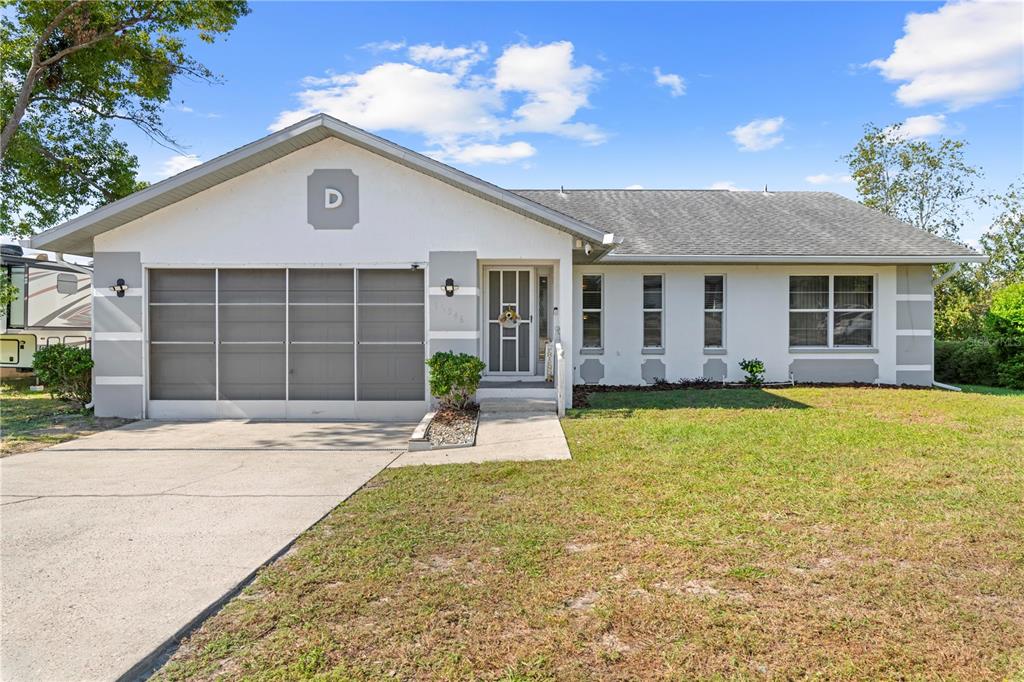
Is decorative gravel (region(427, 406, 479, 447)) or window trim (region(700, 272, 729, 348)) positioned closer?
decorative gravel (region(427, 406, 479, 447))

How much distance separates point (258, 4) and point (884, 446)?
17699 mm

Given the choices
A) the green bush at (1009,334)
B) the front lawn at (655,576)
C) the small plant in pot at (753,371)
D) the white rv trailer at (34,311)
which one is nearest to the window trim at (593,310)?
the small plant in pot at (753,371)

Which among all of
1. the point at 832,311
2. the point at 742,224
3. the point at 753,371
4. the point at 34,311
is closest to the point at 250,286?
the point at 34,311

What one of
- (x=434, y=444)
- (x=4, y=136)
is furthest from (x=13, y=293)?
(x=434, y=444)

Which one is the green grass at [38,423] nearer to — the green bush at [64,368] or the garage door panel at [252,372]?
the green bush at [64,368]

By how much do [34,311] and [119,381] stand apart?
721 cm

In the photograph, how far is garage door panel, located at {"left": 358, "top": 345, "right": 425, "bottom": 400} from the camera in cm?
1045

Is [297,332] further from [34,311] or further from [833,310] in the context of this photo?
[833,310]

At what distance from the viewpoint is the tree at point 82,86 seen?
560 inches

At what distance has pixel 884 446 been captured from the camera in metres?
7.31

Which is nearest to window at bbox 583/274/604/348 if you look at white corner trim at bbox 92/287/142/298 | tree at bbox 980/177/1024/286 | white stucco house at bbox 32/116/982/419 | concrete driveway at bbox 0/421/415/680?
white stucco house at bbox 32/116/982/419

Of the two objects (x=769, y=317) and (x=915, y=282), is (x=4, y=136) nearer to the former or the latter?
(x=769, y=317)

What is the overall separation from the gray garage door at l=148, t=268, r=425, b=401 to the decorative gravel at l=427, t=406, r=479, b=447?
1208mm

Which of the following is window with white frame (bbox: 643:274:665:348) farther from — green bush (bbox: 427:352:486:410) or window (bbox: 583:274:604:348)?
green bush (bbox: 427:352:486:410)
